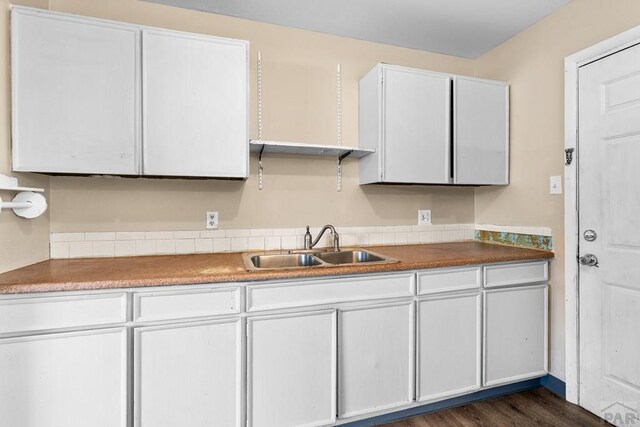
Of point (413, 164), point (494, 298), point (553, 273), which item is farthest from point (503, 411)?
point (413, 164)

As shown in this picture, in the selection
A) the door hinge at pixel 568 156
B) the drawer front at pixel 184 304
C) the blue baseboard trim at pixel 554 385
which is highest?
the door hinge at pixel 568 156

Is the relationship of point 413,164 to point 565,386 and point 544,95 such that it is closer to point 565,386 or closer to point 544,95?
point 544,95

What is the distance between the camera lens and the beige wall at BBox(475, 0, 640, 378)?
191 cm

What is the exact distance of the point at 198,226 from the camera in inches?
82.7

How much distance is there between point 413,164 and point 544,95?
3.23 feet

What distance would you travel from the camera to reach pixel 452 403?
6.45ft

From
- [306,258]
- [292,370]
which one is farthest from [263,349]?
[306,258]

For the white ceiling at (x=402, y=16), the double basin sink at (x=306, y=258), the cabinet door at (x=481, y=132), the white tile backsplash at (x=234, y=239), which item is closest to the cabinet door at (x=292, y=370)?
the double basin sink at (x=306, y=258)

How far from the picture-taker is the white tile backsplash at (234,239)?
1.91m

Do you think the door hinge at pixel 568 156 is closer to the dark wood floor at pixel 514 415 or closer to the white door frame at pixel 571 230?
the white door frame at pixel 571 230

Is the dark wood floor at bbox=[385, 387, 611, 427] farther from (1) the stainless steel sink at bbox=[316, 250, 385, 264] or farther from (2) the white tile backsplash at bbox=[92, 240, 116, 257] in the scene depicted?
(2) the white tile backsplash at bbox=[92, 240, 116, 257]

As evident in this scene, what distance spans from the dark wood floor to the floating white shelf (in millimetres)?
1654

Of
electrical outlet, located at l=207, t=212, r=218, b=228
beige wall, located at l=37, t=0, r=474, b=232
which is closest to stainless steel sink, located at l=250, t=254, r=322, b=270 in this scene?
beige wall, located at l=37, t=0, r=474, b=232

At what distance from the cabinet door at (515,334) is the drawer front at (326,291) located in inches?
24.7
